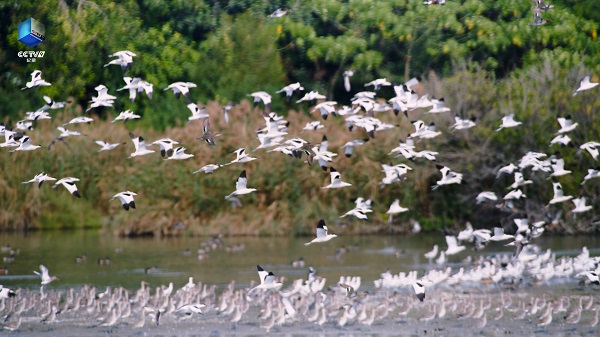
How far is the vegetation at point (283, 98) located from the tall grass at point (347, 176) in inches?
1.4

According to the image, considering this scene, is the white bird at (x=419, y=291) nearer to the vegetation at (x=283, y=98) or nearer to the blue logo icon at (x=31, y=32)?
the vegetation at (x=283, y=98)

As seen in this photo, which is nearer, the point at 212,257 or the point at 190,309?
the point at 190,309

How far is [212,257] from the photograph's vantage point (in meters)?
22.9

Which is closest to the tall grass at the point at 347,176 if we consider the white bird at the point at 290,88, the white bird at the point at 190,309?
the white bird at the point at 290,88

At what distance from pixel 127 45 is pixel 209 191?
10.2 meters

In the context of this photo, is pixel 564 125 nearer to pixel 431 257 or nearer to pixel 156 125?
pixel 431 257

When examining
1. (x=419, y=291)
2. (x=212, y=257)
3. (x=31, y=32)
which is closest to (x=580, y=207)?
(x=212, y=257)

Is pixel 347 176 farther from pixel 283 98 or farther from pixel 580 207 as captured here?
pixel 283 98

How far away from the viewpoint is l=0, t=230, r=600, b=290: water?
65.4ft

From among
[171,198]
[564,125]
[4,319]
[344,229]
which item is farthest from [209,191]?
[4,319]

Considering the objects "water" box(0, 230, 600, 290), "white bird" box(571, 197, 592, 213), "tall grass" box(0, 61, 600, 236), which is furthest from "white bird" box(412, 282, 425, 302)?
"tall grass" box(0, 61, 600, 236)

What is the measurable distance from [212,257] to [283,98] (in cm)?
1384

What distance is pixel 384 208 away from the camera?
27.4 m

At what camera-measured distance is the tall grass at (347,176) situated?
2622 cm
